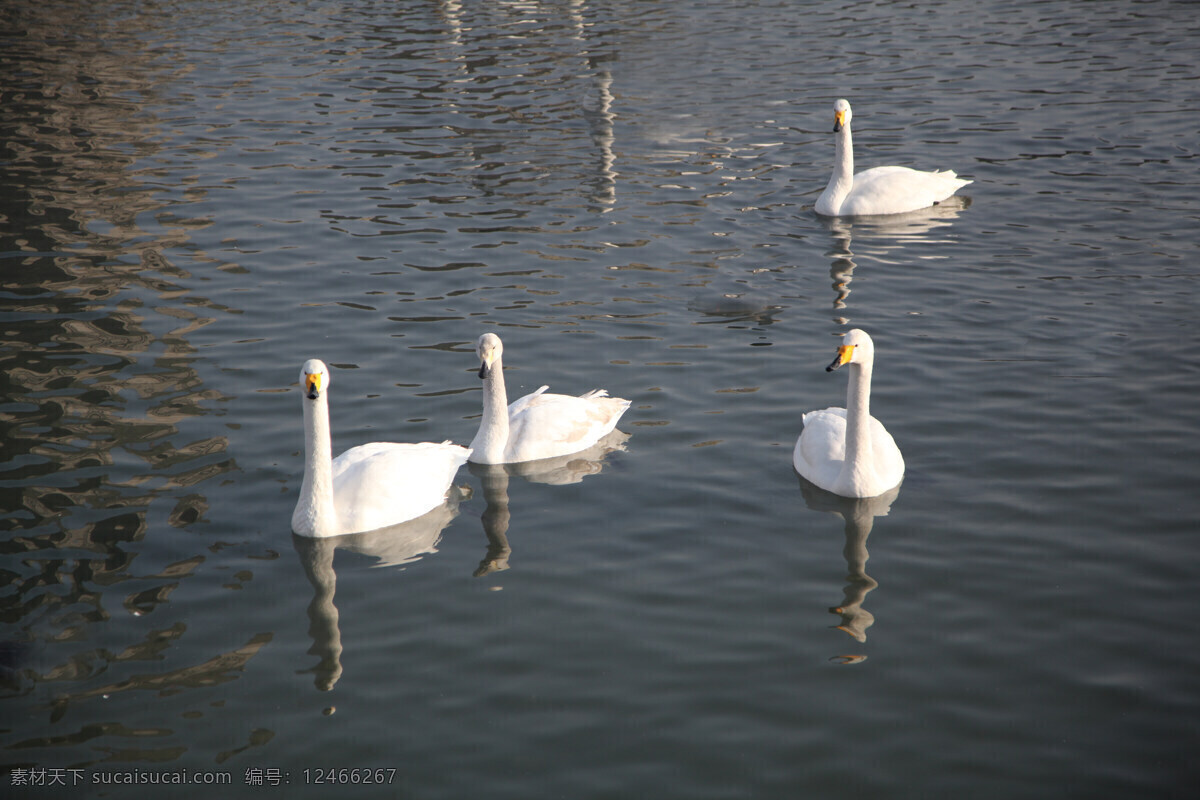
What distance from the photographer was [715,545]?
27.4 ft

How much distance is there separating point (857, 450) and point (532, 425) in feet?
9.04

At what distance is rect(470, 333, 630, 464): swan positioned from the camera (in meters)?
9.50

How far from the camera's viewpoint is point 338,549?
334 inches

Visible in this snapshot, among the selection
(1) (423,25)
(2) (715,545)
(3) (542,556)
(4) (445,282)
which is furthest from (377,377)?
(1) (423,25)

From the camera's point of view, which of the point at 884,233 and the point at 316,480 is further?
the point at 884,233

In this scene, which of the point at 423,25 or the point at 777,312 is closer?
the point at 777,312

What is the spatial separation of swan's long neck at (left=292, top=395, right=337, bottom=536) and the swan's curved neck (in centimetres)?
931

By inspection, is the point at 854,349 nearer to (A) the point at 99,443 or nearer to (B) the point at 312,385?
(B) the point at 312,385

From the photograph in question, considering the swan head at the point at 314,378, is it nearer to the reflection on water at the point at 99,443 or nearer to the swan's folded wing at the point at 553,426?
the reflection on water at the point at 99,443

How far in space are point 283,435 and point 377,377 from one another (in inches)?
53.7

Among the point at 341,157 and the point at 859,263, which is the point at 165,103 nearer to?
the point at 341,157

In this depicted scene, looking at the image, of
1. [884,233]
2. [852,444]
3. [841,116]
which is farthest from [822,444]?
[841,116]

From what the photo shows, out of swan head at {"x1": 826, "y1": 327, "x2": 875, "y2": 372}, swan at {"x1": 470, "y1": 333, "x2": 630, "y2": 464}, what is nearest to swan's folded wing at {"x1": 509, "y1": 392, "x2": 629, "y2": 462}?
swan at {"x1": 470, "y1": 333, "x2": 630, "y2": 464}

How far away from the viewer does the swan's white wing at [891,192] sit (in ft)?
51.0
